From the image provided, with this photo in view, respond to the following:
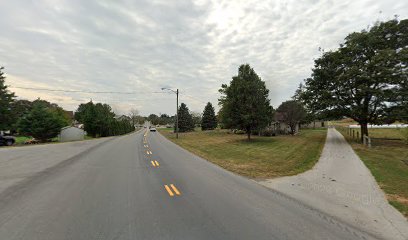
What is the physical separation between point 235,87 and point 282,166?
698 inches

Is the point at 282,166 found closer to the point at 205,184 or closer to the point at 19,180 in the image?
the point at 205,184

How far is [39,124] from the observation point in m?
33.8

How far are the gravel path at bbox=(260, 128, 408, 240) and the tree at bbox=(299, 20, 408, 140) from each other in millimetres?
16248

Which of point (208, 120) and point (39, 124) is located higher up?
point (208, 120)

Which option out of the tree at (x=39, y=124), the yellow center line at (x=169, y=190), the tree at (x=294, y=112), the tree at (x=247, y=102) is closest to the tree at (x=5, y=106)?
the tree at (x=39, y=124)

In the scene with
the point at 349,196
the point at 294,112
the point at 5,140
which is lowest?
the point at 349,196

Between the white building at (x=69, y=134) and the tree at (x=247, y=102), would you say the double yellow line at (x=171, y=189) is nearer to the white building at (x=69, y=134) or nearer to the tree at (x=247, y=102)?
the tree at (x=247, y=102)

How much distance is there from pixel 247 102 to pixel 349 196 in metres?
21.8

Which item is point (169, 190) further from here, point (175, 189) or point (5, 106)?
point (5, 106)

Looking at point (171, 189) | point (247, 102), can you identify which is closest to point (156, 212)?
point (171, 189)

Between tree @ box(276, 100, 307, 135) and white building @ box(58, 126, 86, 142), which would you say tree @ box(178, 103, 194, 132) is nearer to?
white building @ box(58, 126, 86, 142)

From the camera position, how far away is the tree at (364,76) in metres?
23.4

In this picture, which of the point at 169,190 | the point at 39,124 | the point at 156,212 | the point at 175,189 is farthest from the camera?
the point at 39,124

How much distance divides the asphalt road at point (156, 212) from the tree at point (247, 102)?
20079 mm
